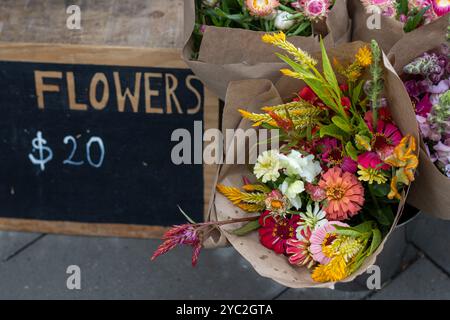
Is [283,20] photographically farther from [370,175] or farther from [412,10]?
[370,175]

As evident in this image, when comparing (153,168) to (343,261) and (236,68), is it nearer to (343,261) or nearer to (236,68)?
(236,68)

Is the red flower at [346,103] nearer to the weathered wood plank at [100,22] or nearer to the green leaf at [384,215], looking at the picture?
the green leaf at [384,215]

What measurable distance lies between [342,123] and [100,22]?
0.81 m

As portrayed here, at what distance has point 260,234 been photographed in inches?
51.0

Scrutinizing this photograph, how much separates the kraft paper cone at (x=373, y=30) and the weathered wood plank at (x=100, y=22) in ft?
1.57

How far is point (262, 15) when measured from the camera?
4.46ft

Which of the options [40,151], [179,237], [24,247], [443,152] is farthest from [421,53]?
[24,247]

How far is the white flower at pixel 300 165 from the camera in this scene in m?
1.19

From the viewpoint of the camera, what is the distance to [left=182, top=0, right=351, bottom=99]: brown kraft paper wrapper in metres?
1.31

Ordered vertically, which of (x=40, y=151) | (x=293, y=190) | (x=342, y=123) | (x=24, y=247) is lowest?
(x=24, y=247)

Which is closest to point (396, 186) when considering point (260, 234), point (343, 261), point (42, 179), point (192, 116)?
point (343, 261)

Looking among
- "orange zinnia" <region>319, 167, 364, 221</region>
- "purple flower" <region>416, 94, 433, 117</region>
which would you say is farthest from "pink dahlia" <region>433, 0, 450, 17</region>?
"orange zinnia" <region>319, 167, 364, 221</region>

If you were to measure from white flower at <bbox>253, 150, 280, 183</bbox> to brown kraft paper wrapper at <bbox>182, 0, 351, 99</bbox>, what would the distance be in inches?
7.1
